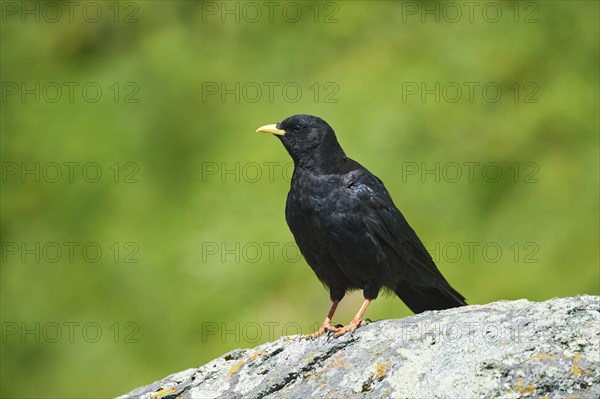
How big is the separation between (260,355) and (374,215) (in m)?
1.92

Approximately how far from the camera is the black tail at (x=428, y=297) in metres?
7.73

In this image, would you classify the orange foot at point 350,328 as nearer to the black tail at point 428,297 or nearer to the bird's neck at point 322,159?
the black tail at point 428,297

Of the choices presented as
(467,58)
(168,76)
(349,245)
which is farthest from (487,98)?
(349,245)

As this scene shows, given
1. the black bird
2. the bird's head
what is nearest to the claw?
the black bird

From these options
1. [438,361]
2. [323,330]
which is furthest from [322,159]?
[438,361]

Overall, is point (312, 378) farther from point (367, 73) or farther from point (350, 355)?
point (367, 73)

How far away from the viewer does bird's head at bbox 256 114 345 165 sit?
7.79 m

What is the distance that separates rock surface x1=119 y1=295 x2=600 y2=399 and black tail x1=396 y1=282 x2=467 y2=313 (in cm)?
183

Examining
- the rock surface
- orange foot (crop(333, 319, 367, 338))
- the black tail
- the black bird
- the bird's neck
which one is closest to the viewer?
the rock surface

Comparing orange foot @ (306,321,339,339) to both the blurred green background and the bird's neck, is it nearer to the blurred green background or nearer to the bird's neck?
the bird's neck

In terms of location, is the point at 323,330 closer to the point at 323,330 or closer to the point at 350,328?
the point at 323,330

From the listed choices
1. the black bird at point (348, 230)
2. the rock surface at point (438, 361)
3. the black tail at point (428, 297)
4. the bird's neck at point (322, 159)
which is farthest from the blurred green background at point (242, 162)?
the rock surface at point (438, 361)

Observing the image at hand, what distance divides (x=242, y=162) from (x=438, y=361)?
8.02 metres

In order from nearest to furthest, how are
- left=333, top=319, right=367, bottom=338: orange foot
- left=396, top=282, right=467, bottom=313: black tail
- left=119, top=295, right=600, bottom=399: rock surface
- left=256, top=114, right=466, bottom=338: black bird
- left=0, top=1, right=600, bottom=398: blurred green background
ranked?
left=119, top=295, right=600, bottom=399: rock surface → left=333, top=319, right=367, bottom=338: orange foot → left=256, top=114, right=466, bottom=338: black bird → left=396, top=282, right=467, bottom=313: black tail → left=0, top=1, right=600, bottom=398: blurred green background
